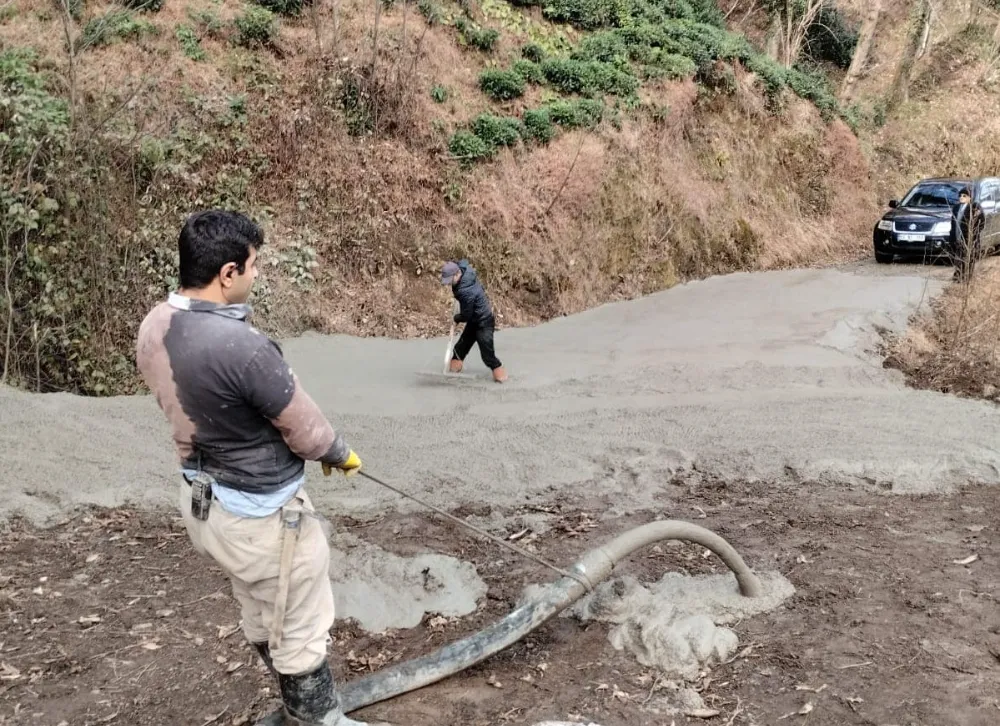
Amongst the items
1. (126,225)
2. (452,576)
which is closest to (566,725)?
(452,576)

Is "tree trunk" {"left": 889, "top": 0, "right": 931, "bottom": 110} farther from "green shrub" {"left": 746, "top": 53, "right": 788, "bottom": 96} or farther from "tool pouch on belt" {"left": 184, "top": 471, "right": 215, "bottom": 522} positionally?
"tool pouch on belt" {"left": 184, "top": 471, "right": 215, "bottom": 522}

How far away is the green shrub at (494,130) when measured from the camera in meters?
13.3

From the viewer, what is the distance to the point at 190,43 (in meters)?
12.1

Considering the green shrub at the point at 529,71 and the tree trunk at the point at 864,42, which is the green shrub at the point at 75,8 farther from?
the tree trunk at the point at 864,42

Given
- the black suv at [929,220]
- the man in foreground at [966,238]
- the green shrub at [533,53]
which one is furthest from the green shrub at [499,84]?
the black suv at [929,220]

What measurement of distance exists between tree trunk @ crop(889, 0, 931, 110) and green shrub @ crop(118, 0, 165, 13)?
71.1ft

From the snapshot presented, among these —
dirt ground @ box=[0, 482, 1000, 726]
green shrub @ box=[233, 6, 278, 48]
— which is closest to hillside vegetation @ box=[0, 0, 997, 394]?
green shrub @ box=[233, 6, 278, 48]

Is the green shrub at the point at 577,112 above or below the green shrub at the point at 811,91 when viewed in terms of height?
below

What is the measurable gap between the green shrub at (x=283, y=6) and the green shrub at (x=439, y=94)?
2.61 m

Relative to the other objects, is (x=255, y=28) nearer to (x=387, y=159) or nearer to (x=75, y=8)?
(x=75, y=8)

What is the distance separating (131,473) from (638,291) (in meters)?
9.48

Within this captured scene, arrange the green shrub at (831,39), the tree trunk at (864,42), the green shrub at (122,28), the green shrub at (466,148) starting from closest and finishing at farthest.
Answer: the green shrub at (122,28) < the green shrub at (466,148) < the tree trunk at (864,42) < the green shrub at (831,39)

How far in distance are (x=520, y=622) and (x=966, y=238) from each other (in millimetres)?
12858

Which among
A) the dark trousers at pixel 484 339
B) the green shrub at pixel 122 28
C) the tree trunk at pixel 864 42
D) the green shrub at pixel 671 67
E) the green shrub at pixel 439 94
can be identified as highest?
the tree trunk at pixel 864 42
